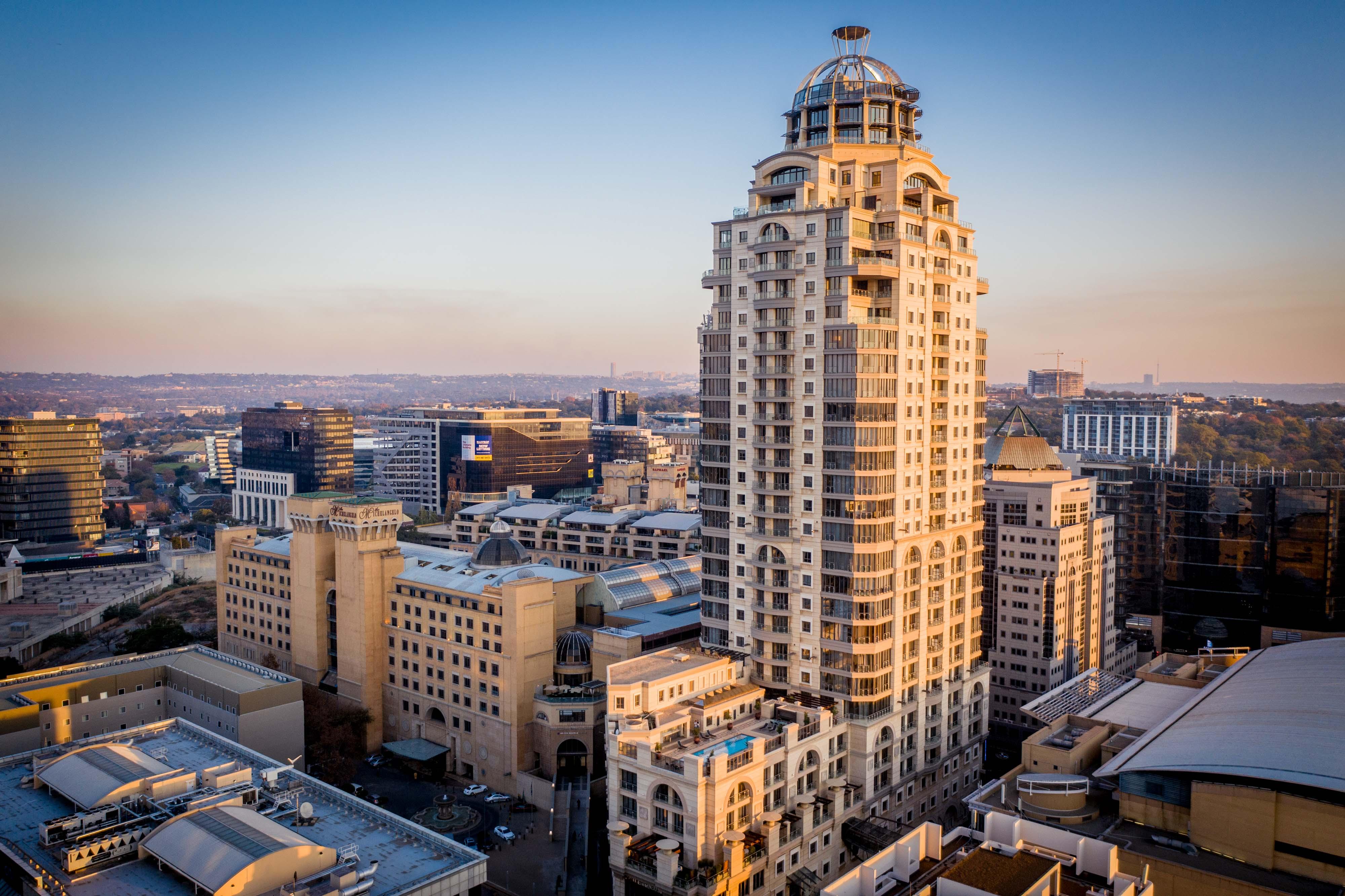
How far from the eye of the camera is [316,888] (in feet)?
133

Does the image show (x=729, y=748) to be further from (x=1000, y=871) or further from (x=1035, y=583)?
(x=1035, y=583)

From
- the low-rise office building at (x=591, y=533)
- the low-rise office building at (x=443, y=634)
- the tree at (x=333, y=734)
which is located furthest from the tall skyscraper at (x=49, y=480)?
the tree at (x=333, y=734)

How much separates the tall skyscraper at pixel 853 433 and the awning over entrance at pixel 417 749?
27042mm

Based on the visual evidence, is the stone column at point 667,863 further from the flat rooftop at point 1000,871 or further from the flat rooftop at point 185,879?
the flat rooftop at point 1000,871

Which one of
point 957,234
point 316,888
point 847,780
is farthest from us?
point 957,234

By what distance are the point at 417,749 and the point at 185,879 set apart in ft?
131

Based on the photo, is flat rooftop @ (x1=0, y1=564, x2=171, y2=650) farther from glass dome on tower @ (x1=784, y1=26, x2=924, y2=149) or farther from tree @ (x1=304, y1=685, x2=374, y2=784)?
glass dome on tower @ (x1=784, y1=26, x2=924, y2=149)

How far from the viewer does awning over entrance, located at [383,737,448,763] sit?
7962 cm

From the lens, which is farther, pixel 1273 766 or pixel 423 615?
pixel 423 615

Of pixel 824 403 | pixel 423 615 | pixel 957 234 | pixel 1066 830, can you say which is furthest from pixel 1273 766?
pixel 423 615

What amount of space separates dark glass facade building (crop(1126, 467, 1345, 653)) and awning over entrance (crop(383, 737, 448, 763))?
8787 cm

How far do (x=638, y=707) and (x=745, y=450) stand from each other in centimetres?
2063

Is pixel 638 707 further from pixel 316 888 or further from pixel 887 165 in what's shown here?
pixel 887 165

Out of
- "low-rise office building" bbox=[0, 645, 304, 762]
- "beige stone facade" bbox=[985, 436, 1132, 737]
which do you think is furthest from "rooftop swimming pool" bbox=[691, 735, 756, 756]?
"beige stone facade" bbox=[985, 436, 1132, 737]
